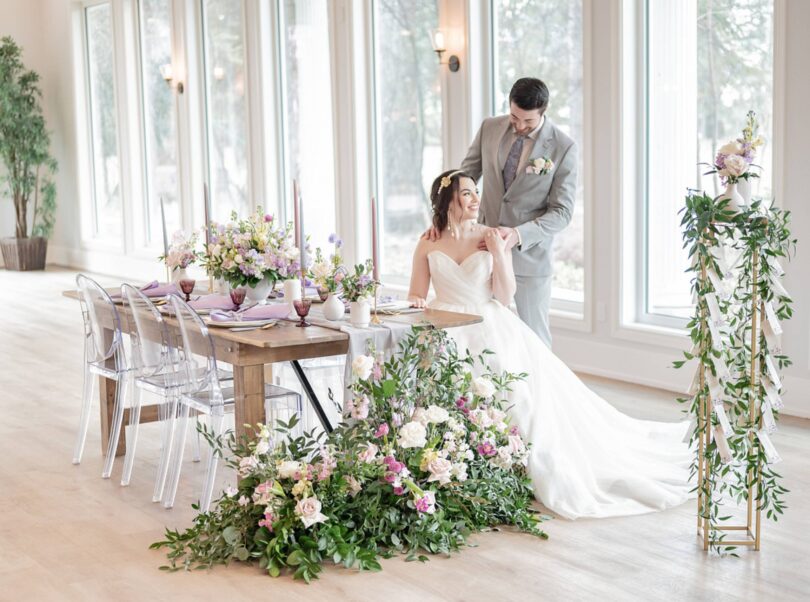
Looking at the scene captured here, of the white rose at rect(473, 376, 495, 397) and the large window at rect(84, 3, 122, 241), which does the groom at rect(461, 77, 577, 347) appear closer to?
the white rose at rect(473, 376, 495, 397)

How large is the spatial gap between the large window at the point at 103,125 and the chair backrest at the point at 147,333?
323 inches

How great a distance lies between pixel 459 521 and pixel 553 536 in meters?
0.33

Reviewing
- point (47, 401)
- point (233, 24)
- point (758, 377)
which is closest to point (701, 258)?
point (758, 377)

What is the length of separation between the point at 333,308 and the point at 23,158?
9.69m

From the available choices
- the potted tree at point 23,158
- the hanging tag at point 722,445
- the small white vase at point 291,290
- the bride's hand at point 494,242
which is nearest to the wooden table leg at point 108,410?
the small white vase at point 291,290

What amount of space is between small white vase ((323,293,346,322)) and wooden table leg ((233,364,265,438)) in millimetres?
380

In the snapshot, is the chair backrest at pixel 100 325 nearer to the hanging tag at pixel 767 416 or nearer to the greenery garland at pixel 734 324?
the greenery garland at pixel 734 324

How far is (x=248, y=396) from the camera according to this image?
4191 millimetres

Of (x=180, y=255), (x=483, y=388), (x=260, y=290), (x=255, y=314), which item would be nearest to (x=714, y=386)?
(x=483, y=388)

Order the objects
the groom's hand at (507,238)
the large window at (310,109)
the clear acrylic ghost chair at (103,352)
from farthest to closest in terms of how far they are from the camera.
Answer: the large window at (310,109), the clear acrylic ghost chair at (103,352), the groom's hand at (507,238)

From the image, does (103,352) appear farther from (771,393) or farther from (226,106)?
(226,106)

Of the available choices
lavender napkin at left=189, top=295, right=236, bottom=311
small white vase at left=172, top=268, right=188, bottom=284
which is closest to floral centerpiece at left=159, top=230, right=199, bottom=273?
small white vase at left=172, top=268, right=188, bottom=284

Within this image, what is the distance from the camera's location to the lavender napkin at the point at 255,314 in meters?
4.52

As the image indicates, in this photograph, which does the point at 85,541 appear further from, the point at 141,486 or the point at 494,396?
the point at 494,396
